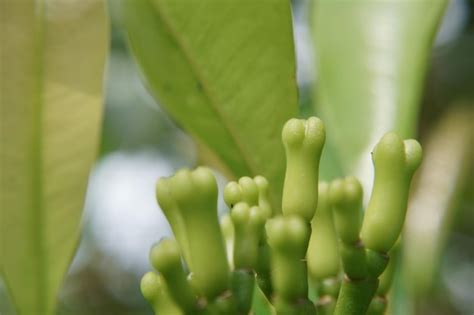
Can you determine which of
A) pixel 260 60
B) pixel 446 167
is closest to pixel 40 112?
pixel 260 60

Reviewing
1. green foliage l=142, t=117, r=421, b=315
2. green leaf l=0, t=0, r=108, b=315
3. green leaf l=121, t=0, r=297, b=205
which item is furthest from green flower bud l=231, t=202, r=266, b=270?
green leaf l=0, t=0, r=108, b=315

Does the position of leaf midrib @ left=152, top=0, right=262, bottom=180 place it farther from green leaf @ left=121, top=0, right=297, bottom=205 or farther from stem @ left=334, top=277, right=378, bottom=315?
stem @ left=334, top=277, right=378, bottom=315

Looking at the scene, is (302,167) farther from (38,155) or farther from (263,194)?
(38,155)

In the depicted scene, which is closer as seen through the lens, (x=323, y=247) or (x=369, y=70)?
(x=323, y=247)

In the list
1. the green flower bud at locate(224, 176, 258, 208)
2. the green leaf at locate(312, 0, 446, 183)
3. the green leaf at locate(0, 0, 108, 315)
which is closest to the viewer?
the green flower bud at locate(224, 176, 258, 208)

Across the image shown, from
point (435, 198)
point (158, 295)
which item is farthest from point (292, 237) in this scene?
point (435, 198)

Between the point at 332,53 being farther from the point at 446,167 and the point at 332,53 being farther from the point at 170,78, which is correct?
the point at 446,167
